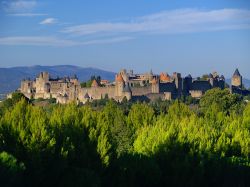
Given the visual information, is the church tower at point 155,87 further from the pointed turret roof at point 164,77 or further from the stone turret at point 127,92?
the pointed turret roof at point 164,77

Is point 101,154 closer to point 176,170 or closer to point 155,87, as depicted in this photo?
point 176,170

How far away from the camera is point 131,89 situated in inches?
4449

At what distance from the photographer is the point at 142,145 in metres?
33.6

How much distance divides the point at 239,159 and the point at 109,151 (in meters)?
7.56

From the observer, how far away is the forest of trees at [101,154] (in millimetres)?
25359

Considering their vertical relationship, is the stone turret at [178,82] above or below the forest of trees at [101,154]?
above

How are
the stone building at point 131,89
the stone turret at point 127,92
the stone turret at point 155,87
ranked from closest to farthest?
the stone turret at point 127,92, the stone building at point 131,89, the stone turret at point 155,87

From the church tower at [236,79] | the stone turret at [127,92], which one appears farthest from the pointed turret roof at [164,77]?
the stone turret at [127,92]

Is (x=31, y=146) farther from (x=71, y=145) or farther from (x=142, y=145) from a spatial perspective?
(x=142, y=145)

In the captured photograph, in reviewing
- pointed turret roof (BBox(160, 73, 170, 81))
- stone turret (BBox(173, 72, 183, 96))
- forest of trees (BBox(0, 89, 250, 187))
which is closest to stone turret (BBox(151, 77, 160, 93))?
stone turret (BBox(173, 72, 183, 96))

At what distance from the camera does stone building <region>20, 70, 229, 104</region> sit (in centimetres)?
11231

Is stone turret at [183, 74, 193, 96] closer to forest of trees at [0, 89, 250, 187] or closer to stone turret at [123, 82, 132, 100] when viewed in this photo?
A: stone turret at [123, 82, 132, 100]

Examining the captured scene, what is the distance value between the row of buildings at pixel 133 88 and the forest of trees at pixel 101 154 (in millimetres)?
72942

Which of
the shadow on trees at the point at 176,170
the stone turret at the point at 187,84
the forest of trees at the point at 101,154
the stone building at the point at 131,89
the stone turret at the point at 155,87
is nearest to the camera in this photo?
the forest of trees at the point at 101,154
